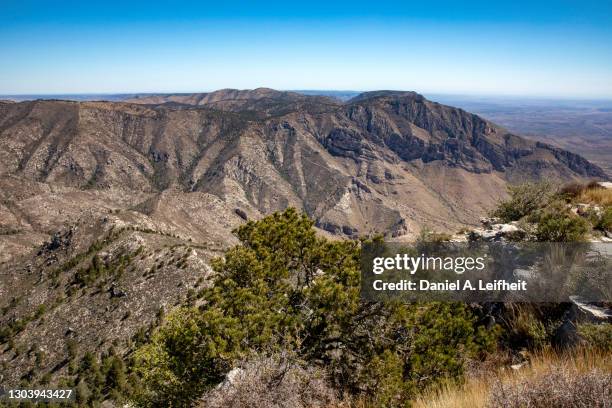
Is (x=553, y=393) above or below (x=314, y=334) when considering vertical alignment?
above

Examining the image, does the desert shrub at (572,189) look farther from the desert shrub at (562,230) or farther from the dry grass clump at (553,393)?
the dry grass clump at (553,393)

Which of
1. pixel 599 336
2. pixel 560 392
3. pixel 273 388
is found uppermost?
pixel 560 392

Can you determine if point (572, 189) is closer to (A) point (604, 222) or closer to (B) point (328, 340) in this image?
(A) point (604, 222)

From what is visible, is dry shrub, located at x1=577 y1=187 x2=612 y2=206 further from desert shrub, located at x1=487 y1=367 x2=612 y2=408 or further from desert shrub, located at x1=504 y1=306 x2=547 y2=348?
desert shrub, located at x1=487 y1=367 x2=612 y2=408

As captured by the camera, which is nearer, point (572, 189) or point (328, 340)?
point (328, 340)

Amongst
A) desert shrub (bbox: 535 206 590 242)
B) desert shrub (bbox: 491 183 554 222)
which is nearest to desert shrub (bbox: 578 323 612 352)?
desert shrub (bbox: 535 206 590 242)

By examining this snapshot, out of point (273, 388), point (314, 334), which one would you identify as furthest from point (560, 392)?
point (314, 334)

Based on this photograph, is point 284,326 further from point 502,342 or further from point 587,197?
point 587,197

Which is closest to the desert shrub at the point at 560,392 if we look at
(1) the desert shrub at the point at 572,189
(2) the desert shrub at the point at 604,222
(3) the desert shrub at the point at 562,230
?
(3) the desert shrub at the point at 562,230
